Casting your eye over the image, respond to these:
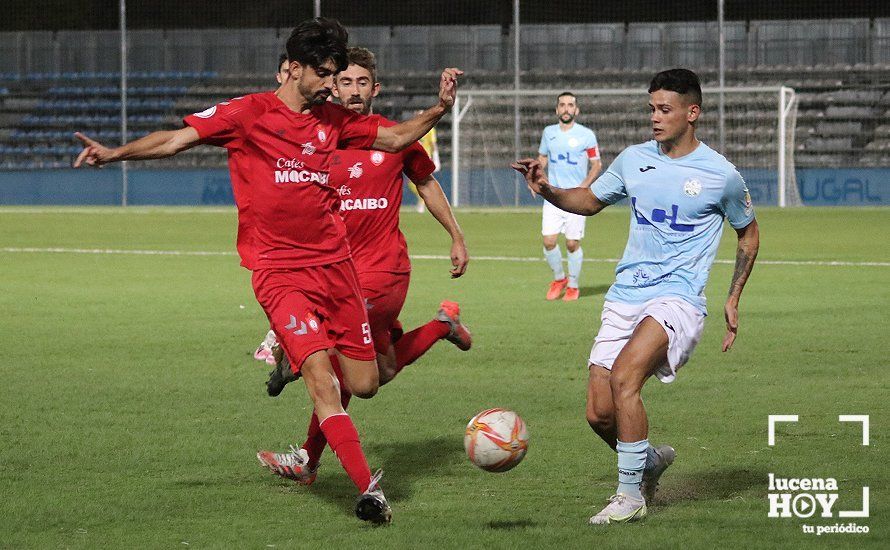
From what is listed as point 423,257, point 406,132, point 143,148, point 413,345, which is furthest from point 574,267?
point 143,148

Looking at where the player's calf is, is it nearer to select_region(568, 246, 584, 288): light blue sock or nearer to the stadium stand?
select_region(568, 246, 584, 288): light blue sock

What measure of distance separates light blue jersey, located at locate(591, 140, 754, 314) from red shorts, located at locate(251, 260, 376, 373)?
1.11 meters

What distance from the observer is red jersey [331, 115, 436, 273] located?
6.95m

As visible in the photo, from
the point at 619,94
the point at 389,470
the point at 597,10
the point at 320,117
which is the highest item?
the point at 597,10

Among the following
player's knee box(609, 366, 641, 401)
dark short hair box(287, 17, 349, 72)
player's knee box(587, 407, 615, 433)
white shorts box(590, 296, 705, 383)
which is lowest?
player's knee box(587, 407, 615, 433)

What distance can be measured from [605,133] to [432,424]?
26839mm

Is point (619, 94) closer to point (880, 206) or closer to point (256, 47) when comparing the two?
point (880, 206)

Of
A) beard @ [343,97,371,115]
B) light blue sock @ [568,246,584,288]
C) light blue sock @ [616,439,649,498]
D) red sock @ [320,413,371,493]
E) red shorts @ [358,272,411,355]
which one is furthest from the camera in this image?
light blue sock @ [568,246,584,288]

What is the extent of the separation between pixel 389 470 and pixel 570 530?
1376 millimetres

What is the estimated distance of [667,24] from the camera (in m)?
37.0

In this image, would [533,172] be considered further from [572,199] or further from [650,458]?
[650,458]

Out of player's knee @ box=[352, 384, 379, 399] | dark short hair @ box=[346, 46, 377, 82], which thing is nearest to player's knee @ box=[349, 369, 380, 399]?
player's knee @ box=[352, 384, 379, 399]

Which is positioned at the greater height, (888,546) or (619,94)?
(619,94)

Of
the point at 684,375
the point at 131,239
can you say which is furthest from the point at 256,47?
the point at 684,375
